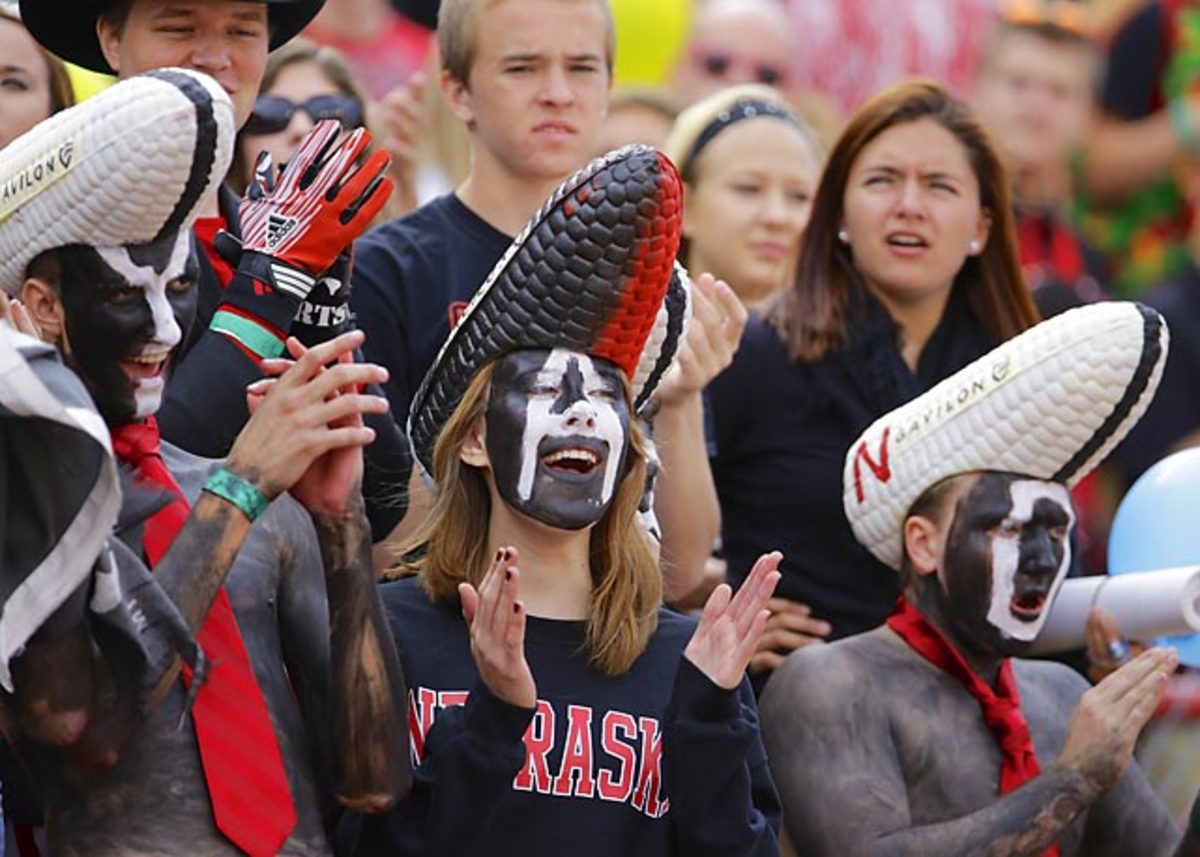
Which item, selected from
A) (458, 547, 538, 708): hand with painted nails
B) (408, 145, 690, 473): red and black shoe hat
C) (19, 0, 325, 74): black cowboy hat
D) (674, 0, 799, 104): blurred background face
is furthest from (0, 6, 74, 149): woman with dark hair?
(674, 0, 799, 104): blurred background face

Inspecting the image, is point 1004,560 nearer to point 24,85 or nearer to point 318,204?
point 318,204

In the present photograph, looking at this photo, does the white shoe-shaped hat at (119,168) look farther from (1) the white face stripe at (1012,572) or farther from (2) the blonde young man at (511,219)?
(1) the white face stripe at (1012,572)

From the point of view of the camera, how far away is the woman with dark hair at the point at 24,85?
20.5 ft

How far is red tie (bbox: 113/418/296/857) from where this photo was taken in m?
4.82

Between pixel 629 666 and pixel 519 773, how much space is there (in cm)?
31

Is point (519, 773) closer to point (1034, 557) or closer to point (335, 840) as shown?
point (335, 840)

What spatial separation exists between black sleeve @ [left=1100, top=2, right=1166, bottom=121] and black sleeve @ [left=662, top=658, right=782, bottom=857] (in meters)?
4.95

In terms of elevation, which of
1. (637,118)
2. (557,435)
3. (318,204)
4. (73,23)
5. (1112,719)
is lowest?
(1112,719)

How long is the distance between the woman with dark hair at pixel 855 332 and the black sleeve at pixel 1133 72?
280cm

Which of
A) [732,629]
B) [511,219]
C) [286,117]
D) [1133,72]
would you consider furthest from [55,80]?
[1133,72]

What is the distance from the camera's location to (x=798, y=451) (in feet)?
21.5

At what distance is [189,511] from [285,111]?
212 centimetres

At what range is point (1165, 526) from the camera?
6.46 metres

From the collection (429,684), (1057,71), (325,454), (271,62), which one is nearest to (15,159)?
(325,454)
